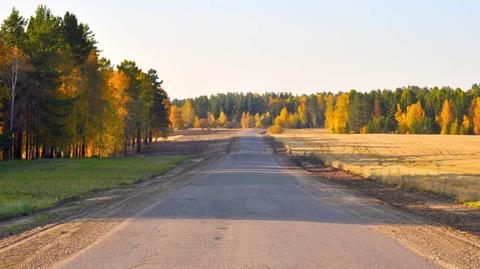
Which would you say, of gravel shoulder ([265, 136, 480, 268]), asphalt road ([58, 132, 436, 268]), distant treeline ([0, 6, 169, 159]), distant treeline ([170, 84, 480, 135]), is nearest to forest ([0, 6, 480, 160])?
distant treeline ([0, 6, 169, 159])

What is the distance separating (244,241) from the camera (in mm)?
10727

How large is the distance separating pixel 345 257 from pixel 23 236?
21.4 feet

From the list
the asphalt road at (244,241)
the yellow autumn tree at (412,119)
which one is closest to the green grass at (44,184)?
the asphalt road at (244,241)

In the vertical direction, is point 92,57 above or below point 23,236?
above

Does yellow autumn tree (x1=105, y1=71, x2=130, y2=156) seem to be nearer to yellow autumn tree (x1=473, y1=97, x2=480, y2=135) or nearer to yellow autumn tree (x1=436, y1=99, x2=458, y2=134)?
yellow autumn tree (x1=473, y1=97, x2=480, y2=135)

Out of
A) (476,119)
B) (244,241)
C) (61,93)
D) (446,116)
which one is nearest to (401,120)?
(446,116)

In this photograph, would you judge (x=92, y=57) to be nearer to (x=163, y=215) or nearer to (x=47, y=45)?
(x=47, y=45)

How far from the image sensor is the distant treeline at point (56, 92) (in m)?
46.8

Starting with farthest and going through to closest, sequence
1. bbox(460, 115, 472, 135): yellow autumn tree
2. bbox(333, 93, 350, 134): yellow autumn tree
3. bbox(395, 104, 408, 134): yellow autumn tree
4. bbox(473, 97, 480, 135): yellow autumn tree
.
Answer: bbox(333, 93, 350, 134): yellow autumn tree < bbox(395, 104, 408, 134): yellow autumn tree < bbox(460, 115, 472, 135): yellow autumn tree < bbox(473, 97, 480, 135): yellow autumn tree

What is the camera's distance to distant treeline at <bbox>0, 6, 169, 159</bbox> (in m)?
46.8

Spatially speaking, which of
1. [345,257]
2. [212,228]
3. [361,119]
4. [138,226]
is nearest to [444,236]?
[345,257]

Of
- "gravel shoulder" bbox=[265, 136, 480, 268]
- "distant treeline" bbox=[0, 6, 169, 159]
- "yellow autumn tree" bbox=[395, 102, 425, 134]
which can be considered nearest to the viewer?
"gravel shoulder" bbox=[265, 136, 480, 268]

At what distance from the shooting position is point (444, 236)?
11969mm

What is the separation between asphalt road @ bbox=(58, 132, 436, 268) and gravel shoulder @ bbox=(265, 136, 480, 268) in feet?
1.60
